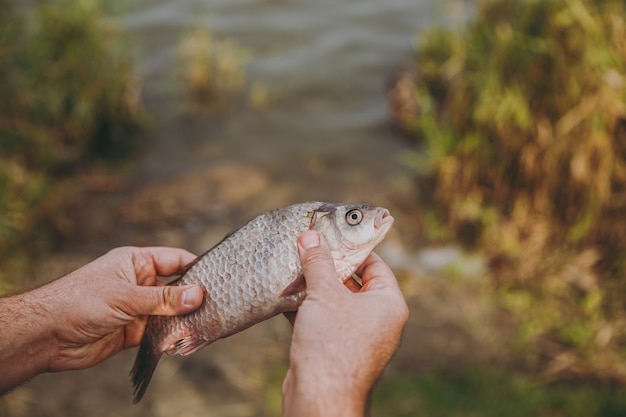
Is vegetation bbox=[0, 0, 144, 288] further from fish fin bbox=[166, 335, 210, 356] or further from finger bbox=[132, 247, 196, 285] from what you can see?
fish fin bbox=[166, 335, 210, 356]

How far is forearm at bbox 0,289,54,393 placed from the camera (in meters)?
2.63

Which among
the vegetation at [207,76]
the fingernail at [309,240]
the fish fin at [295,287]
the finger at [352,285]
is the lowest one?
the finger at [352,285]

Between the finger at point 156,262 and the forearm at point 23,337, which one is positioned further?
the finger at point 156,262

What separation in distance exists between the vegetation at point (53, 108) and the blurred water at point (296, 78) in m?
0.72

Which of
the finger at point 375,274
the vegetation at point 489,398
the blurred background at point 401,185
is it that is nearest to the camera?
the finger at point 375,274

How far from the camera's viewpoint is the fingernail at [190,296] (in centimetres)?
245

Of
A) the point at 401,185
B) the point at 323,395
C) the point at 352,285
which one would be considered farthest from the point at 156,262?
the point at 401,185

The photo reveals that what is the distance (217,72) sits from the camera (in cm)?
866

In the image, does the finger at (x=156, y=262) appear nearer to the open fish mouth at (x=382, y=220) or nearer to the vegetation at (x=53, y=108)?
the open fish mouth at (x=382, y=220)

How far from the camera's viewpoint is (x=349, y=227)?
242 cm

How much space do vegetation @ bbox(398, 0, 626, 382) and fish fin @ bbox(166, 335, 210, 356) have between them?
2.91 metres

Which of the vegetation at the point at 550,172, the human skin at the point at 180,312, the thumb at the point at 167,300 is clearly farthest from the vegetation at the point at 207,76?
the thumb at the point at 167,300

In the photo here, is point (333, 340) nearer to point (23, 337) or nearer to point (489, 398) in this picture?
point (23, 337)

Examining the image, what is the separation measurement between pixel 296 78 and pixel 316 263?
7278 millimetres
